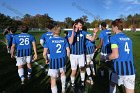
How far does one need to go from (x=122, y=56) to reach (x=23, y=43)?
461cm

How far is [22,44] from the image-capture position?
910 cm

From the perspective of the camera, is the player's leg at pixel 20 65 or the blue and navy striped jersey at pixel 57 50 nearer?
the blue and navy striped jersey at pixel 57 50

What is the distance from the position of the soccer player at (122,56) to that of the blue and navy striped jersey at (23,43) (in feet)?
13.9

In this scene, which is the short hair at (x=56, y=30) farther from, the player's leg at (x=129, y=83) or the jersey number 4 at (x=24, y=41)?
the jersey number 4 at (x=24, y=41)

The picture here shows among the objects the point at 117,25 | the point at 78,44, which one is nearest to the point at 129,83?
the point at 117,25

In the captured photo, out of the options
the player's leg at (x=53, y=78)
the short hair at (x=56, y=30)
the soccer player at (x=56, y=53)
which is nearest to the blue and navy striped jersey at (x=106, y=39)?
the soccer player at (x=56, y=53)

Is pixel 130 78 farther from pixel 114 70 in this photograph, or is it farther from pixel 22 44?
pixel 22 44

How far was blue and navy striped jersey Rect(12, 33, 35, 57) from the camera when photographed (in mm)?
8961

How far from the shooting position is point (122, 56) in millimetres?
5738

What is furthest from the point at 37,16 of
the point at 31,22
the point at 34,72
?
the point at 34,72

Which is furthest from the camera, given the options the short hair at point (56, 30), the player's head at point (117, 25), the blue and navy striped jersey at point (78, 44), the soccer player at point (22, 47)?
the soccer player at point (22, 47)

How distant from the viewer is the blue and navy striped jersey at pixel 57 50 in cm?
677

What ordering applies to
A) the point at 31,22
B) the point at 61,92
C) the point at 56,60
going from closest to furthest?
the point at 56,60 → the point at 61,92 → the point at 31,22

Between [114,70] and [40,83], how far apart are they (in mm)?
4062
